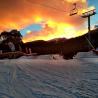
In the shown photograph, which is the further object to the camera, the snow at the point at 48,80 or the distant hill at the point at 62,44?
the distant hill at the point at 62,44

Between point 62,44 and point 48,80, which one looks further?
point 62,44

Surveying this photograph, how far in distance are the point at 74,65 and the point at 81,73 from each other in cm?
54

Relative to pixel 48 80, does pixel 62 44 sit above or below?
above

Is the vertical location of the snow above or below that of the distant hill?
below

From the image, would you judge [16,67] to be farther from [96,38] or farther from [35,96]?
[96,38]

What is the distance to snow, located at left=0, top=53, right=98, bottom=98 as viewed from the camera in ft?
12.7

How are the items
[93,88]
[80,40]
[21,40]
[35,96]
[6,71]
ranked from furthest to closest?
[21,40] < [80,40] < [6,71] < [93,88] < [35,96]

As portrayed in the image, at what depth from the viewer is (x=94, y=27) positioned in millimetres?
31234

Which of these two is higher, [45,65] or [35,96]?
[45,65]

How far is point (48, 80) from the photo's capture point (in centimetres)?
442

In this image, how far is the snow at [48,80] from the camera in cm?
388

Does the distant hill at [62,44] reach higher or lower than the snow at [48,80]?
higher

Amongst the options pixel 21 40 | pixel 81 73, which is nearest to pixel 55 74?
pixel 81 73

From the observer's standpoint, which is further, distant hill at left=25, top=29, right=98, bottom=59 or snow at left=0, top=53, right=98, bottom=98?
distant hill at left=25, top=29, right=98, bottom=59
